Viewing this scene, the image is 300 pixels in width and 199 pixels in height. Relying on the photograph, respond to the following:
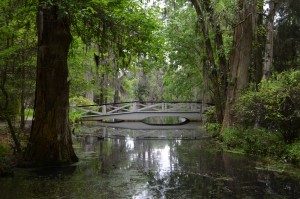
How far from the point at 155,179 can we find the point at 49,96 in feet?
10.8

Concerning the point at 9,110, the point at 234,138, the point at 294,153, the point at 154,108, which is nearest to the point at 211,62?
the point at 234,138

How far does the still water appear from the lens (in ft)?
20.0

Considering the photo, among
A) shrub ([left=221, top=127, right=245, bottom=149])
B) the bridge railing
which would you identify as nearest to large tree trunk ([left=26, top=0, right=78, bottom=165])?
shrub ([left=221, top=127, right=245, bottom=149])

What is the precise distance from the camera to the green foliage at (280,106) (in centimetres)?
884

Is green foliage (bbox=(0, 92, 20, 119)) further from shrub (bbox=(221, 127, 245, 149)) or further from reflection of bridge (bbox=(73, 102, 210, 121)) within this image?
reflection of bridge (bbox=(73, 102, 210, 121))

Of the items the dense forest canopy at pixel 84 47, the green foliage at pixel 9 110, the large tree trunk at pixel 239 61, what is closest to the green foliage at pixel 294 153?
the dense forest canopy at pixel 84 47

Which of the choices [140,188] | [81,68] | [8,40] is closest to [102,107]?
[81,68]

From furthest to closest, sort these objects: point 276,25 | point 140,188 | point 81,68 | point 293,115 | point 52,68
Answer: point 276,25, point 81,68, point 293,115, point 52,68, point 140,188

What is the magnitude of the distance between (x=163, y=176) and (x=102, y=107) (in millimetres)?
19751

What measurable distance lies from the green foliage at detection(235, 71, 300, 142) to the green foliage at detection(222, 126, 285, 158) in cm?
30

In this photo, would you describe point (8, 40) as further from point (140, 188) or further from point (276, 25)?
point (276, 25)

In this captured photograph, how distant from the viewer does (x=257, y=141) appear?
10.6 metres

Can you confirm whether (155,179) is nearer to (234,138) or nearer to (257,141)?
(257,141)

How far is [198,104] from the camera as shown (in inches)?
1094
